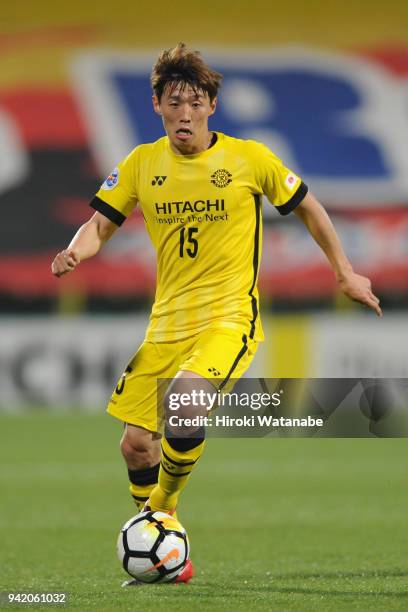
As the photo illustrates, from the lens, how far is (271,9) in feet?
62.9

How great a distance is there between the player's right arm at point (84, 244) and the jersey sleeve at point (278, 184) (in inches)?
26.2

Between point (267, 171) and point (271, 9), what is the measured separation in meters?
15.0

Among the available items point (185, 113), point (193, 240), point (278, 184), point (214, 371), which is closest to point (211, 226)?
point (193, 240)

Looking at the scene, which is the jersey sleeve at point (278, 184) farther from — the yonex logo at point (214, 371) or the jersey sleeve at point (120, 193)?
the yonex logo at point (214, 371)

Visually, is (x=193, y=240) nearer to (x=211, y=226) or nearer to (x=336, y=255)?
(x=211, y=226)

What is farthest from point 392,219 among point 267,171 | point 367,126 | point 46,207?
point 267,171

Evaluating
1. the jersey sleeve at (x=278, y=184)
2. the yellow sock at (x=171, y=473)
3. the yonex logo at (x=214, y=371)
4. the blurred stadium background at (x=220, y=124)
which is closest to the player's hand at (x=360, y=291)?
the jersey sleeve at (x=278, y=184)

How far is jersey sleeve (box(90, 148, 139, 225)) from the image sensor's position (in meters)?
4.97

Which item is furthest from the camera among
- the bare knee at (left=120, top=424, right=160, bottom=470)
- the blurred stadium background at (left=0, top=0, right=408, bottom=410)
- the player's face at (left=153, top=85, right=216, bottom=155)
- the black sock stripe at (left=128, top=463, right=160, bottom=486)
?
the blurred stadium background at (left=0, top=0, right=408, bottom=410)

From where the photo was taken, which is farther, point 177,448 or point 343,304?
point 343,304

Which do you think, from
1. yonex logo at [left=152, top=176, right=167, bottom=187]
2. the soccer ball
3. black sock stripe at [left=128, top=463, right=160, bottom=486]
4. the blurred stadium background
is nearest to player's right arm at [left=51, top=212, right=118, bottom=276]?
yonex logo at [left=152, top=176, right=167, bottom=187]

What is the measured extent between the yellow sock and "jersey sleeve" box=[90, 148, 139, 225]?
992mm

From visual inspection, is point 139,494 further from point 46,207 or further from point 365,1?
point 365,1

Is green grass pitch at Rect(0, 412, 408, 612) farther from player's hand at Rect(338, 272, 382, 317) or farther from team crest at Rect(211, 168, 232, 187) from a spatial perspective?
team crest at Rect(211, 168, 232, 187)
